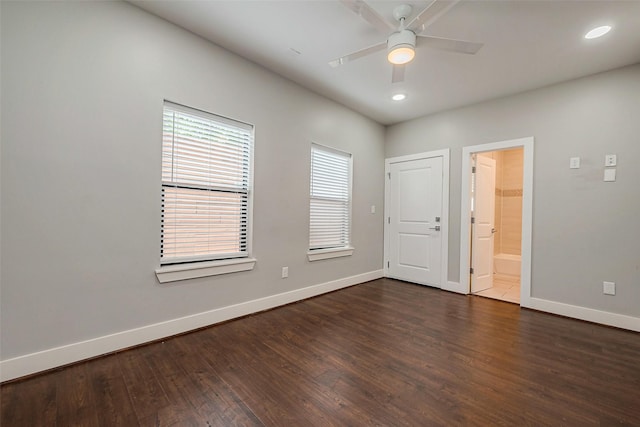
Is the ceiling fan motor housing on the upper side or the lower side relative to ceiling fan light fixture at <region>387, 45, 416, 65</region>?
upper

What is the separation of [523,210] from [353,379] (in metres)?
3.24

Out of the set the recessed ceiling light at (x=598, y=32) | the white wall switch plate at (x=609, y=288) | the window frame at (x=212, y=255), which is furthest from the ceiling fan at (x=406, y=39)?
the white wall switch plate at (x=609, y=288)

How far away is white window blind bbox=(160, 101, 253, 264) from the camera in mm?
2523

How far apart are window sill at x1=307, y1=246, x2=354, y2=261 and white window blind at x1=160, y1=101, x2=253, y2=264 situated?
100cm

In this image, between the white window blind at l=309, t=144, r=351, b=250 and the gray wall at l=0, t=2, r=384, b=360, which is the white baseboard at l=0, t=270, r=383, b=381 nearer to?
the gray wall at l=0, t=2, r=384, b=360

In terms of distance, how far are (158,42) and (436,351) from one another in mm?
3657

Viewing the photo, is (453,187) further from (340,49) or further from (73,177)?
(73,177)

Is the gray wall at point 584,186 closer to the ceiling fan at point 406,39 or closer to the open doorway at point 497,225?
the open doorway at point 497,225

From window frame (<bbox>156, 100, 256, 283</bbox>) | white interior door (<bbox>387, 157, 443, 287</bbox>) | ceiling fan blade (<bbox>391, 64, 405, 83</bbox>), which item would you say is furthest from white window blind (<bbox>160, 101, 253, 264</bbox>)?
white interior door (<bbox>387, 157, 443, 287</bbox>)

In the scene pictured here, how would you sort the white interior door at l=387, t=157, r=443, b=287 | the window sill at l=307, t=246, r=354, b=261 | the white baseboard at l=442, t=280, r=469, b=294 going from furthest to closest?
the white interior door at l=387, t=157, r=443, b=287
the white baseboard at l=442, t=280, r=469, b=294
the window sill at l=307, t=246, r=354, b=261

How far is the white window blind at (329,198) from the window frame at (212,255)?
99cm

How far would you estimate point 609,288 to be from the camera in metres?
2.97

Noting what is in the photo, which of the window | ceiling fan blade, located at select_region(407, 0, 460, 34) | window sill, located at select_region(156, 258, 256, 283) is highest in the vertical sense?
ceiling fan blade, located at select_region(407, 0, 460, 34)

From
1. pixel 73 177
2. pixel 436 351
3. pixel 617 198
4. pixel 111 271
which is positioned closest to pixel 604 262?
pixel 617 198
